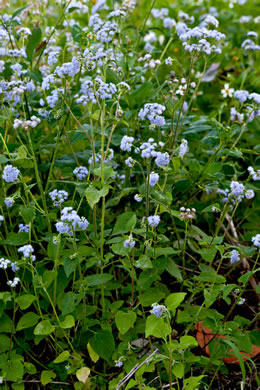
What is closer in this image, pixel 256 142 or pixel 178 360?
pixel 178 360

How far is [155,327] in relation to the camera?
6.00ft

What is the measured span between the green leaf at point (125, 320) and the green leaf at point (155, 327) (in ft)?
0.65

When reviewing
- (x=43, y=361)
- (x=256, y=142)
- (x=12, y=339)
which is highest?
(x=256, y=142)

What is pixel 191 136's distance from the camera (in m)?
2.95

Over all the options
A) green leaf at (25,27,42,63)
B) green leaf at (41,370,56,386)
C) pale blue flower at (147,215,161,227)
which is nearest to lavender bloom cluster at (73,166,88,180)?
pale blue flower at (147,215,161,227)

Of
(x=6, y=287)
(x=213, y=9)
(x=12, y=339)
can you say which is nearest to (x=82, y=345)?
(x=12, y=339)

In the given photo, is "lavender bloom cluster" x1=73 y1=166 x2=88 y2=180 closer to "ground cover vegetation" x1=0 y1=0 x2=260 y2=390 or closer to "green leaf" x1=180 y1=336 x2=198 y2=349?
"ground cover vegetation" x1=0 y1=0 x2=260 y2=390

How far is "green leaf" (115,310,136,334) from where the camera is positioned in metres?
2.08

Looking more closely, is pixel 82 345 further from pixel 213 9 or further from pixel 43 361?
pixel 213 9

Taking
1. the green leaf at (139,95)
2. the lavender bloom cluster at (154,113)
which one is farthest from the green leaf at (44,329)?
the green leaf at (139,95)

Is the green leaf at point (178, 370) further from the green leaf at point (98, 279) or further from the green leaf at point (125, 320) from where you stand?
the green leaf at point (98, 279)

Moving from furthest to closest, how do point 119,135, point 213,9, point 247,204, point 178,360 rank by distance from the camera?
1. point 213,9
2. point 247,204
3. point 119,135
4. point 178,360

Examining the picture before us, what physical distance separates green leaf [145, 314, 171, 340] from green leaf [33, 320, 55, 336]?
0.44 metres

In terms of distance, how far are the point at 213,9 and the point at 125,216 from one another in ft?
13.8
